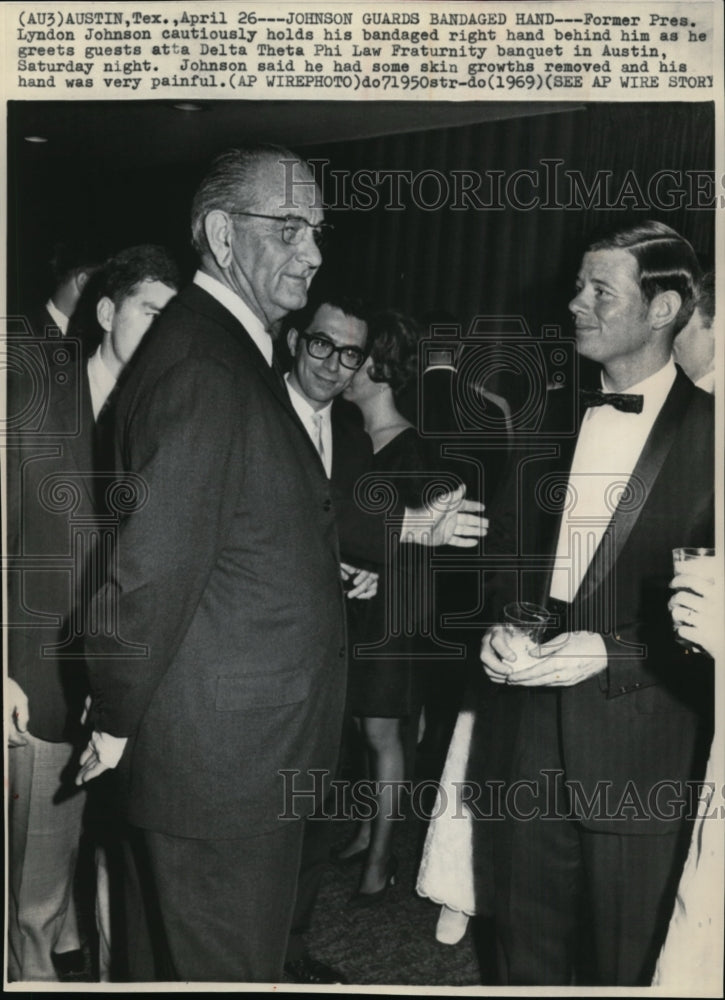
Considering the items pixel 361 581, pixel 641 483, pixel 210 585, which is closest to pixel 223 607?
pixel 210 585

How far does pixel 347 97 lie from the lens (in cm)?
202

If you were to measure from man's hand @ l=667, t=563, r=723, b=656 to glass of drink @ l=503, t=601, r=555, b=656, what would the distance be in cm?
26

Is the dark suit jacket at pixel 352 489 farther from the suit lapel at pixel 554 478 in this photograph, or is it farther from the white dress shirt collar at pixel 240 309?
the suit lapel at pixel 554 478

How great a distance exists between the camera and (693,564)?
197 cm

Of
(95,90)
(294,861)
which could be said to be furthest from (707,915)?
(95,90)

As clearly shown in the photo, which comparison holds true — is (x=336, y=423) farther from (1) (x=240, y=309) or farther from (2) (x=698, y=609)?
(2) (x=698, y=609)

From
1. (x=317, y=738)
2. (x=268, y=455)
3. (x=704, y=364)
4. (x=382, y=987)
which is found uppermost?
(x=704, y=364)

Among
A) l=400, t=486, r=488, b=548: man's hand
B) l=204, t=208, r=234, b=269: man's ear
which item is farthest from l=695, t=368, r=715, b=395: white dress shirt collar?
l=204, t=208, r=234, b=269: man's ear

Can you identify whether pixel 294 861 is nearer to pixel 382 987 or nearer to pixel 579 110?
pixel 382 987

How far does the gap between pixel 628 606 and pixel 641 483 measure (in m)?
0.25

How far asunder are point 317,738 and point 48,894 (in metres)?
0.66

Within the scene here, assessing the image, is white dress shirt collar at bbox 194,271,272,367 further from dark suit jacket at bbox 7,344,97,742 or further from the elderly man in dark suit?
dark suit jacket at bbox 7,344,97,742

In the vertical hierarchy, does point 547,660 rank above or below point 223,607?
below

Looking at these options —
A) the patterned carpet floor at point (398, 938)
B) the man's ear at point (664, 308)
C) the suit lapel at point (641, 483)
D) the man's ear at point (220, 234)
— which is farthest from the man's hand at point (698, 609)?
the man's ear at point (220, 234)
